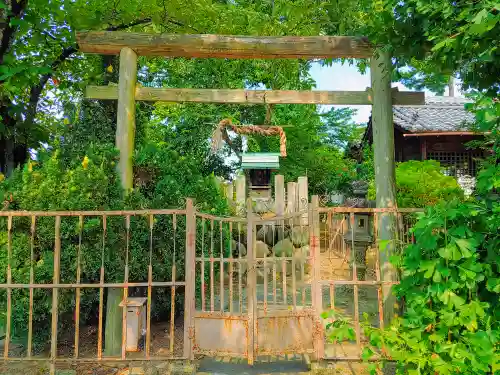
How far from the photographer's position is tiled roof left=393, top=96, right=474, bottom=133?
11.3 meters

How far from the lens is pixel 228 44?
461 centimetres

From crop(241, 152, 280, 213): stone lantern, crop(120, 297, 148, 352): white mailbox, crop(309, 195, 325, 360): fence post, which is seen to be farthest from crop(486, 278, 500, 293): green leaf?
crop(241, 152, 280, 213): stone lantern

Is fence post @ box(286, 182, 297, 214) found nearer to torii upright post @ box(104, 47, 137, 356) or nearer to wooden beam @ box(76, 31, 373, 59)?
wooden beam @ box(76, 31, 373, 59)

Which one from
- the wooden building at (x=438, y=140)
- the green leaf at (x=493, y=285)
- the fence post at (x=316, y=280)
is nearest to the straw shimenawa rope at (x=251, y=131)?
the wooden building at (x=438, y=140)

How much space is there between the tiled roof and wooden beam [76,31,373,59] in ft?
25.0

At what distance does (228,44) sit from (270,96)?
0.87 m

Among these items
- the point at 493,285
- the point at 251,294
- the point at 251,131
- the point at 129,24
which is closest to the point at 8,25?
the point at 129,24

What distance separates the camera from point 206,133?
48.8 ft

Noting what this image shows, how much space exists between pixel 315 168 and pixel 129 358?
15311 mm

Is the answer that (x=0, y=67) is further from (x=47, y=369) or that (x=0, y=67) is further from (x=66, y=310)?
(x=47, y=369)

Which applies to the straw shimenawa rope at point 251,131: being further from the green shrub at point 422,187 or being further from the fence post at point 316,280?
the fence post at point 316,280

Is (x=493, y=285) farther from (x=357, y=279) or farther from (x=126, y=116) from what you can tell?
(x=126, y=116)

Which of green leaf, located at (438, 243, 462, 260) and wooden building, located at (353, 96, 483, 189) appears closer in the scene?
green leaf, located at (438, 243, 462, 260)

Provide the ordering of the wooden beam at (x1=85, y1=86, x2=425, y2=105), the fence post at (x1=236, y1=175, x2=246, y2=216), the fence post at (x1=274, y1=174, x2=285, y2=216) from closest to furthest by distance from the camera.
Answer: the wooden beam at (x1=85, y1=86, x2=425, y2=105), the fence post at (x1=236, y1=175, x2=246, y2=216), the fence post at (x1=274, y1=174, x2=285, y2=216)
